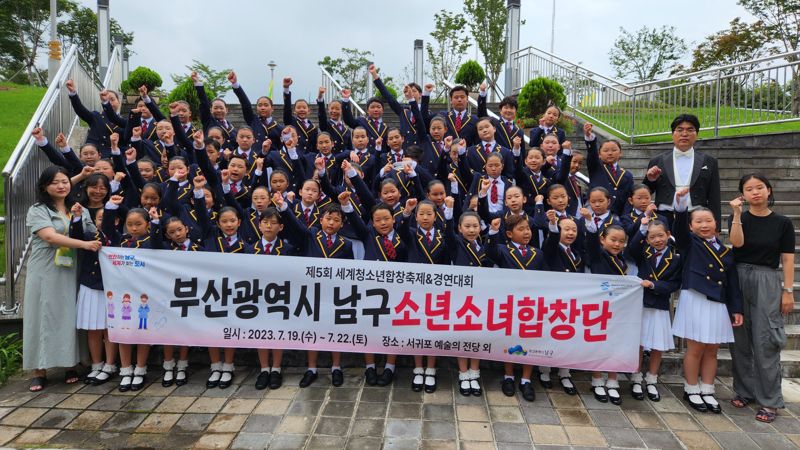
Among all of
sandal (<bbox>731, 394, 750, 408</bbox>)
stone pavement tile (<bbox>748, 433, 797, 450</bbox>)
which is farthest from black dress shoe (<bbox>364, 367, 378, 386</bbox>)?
sandal (<bbox>731, 394, 750, 408</bbox>)

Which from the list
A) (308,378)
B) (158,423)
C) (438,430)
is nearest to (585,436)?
(438,430)

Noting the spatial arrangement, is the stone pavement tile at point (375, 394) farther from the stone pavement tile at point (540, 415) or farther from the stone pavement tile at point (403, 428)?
the stone pavement tile at point (540, 415)

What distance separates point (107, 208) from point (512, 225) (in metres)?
3.58

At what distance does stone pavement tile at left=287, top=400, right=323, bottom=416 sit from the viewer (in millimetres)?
3732

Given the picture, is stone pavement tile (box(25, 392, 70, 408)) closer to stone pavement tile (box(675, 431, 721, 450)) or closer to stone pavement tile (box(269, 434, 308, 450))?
stone pavement tile (box(269, 434, 308, 450))

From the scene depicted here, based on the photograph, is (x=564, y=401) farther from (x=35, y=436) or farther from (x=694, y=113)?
(x=694, y=113)

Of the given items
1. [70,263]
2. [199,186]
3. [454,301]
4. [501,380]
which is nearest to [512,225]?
[454,301]

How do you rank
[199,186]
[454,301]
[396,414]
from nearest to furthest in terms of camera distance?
[396,414] < [454,301] < [199,186]

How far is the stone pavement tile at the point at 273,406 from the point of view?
12.3 feet

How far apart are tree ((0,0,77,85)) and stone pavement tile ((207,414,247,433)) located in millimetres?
35794

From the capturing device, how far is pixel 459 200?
5223mm

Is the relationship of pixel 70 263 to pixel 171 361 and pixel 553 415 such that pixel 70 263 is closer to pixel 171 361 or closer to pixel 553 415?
pixel 171 361

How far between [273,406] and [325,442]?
28.3 inches

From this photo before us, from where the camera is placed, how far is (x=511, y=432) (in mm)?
3502
